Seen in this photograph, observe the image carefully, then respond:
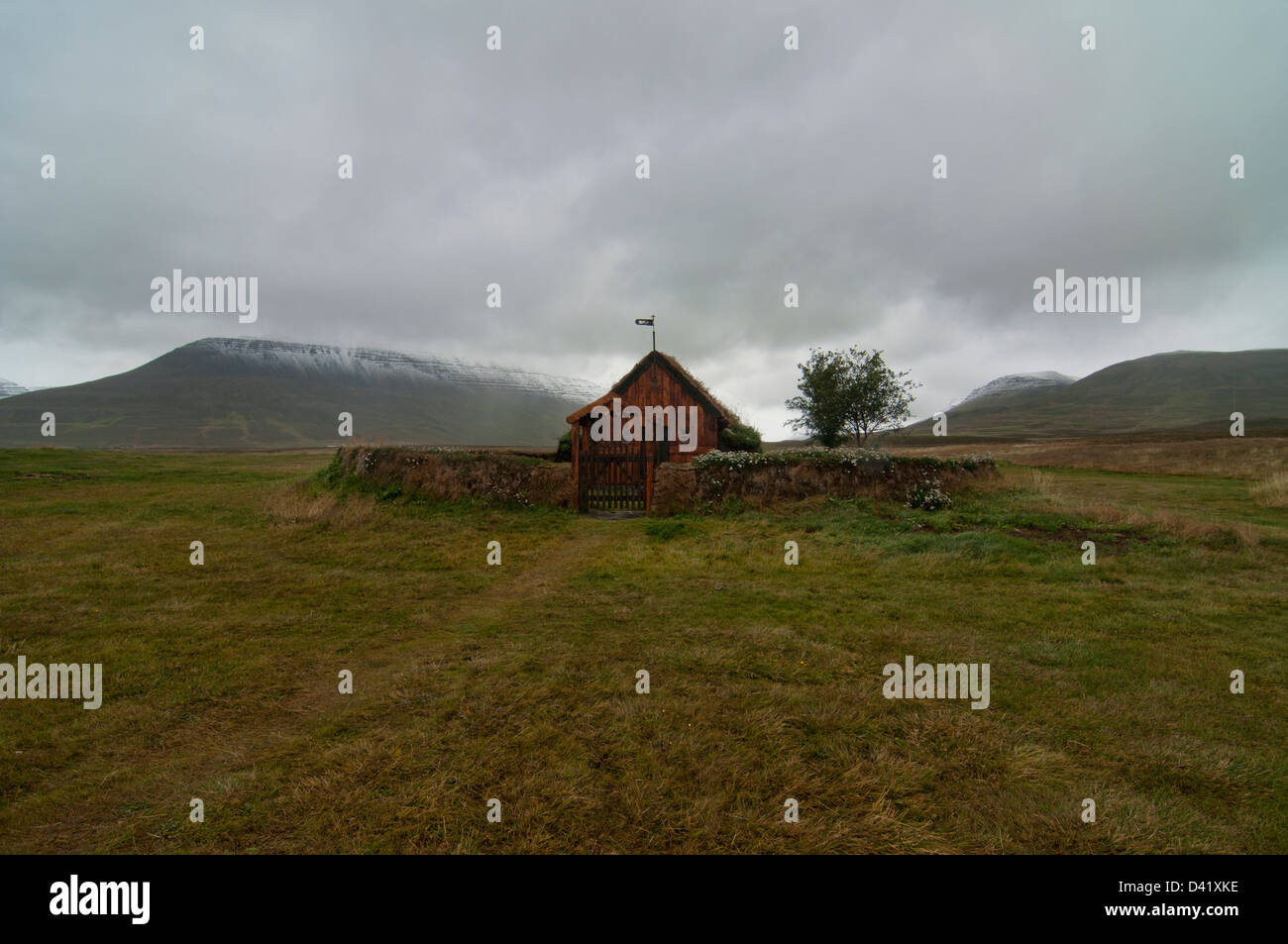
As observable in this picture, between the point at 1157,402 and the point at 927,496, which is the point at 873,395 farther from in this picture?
the point at 1157,402

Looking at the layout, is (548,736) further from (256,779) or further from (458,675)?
(256,779)

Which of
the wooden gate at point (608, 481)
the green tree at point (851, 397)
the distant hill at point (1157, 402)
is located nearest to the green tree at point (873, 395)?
the green tree at point (851, 397)

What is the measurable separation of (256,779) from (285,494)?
16.9m

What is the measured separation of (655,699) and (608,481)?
12647 mm

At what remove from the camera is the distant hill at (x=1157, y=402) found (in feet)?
438

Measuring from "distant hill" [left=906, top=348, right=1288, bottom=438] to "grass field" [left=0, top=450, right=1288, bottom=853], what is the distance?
127290mm

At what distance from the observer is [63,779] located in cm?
387

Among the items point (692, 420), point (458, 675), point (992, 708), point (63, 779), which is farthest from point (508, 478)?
point (992, 708)

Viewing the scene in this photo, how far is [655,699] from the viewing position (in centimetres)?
499
